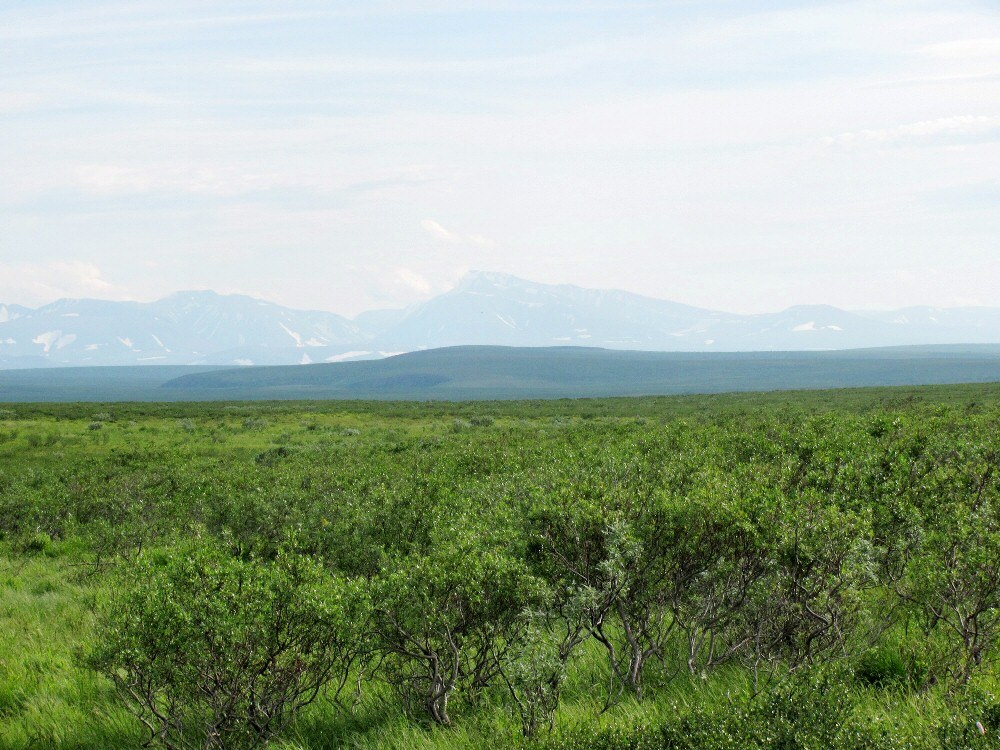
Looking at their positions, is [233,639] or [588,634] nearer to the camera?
[233,639]

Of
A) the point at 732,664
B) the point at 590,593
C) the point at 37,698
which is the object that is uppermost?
the point at 590,593

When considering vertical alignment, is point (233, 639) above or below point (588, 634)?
above

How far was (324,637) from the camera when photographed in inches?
400

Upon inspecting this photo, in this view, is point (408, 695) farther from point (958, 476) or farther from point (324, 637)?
point (958, 476)

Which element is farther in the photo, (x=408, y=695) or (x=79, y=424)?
(x=79, y=424)

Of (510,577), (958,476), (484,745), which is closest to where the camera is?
(484,745)

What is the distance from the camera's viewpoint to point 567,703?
11.0 metres

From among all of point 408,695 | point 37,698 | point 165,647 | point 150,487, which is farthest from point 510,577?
point 150,487

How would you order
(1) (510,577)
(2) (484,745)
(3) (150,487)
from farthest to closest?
(3) (150,487) < (1) (510,577) < (2) (484,745)

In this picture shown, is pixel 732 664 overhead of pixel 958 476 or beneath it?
beneath

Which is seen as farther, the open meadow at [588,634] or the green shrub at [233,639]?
the green shrub at [233,639]

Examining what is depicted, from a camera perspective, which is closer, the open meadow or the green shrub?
the open meadow

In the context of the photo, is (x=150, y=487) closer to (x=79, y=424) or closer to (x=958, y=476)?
(x=958, y=476)

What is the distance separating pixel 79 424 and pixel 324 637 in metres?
73.4
